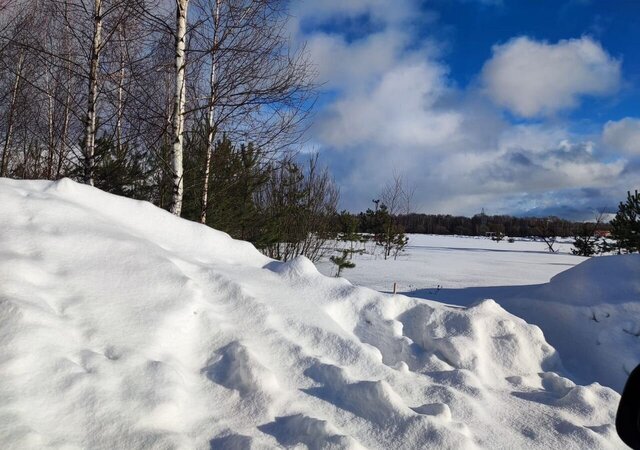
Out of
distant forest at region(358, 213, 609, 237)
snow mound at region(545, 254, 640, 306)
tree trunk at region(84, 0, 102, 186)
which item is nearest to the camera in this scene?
snow mound at region(545, 254, 640, 306)

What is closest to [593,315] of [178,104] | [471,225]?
[178,104]

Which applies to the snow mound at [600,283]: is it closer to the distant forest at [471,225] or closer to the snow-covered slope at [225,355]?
the snow-covered slope at [225,355]

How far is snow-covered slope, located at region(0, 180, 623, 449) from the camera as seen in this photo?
2352 millimetres

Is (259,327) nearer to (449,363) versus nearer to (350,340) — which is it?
(350,340)

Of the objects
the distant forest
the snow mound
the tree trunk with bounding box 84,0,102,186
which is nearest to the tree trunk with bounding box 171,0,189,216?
the tree trunk with bounding box 84,0,102,186

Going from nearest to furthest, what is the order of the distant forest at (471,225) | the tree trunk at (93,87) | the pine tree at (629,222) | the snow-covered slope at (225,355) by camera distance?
the snow-covered slope at (225,355)
the tree trunk at (93,87)
the pine tree at (629,222)
the distant forest at (471,225)

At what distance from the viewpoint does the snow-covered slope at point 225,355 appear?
2352 mm

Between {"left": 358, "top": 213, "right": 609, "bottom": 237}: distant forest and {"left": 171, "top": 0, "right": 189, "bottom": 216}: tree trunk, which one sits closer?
{"left": 171, "top": 0, "right": 189, "bottom": 216}: tree trunk

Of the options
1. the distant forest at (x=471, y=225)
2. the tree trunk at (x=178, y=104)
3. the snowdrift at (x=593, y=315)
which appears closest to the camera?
the snowdrift at (x=593, y=315)

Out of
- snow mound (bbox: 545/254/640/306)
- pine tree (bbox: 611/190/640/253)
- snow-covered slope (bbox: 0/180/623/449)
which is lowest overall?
snow-covered slope (bbox: 0/180/623/449)

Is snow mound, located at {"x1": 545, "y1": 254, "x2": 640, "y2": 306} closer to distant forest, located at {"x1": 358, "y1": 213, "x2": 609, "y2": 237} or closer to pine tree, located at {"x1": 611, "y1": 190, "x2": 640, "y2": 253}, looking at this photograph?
pine tree, located at {"x1": 611, "y1": 190, "x2": 640, "y2": 253}

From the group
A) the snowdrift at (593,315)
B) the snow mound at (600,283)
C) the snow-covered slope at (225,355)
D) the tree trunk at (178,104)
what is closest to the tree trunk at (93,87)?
the tree trunk at (178,104)

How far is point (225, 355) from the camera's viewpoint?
10.1 ft

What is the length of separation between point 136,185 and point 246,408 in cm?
823
